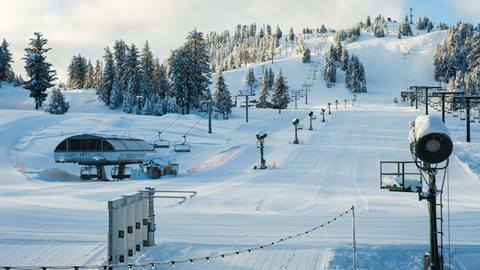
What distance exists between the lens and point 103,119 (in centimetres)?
6500

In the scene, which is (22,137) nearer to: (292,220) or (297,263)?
(292,220)

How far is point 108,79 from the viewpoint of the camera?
98625 mm

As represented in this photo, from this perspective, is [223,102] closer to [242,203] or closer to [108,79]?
[108,79]

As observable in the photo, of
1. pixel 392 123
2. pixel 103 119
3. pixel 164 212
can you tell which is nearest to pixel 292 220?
pixel 164 212

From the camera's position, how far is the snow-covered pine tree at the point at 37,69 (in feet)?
270

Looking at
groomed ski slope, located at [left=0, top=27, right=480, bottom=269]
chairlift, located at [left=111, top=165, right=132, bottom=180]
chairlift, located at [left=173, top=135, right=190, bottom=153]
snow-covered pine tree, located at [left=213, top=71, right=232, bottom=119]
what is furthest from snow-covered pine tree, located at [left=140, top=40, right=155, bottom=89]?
chairlift, located at [left=111, top=165, right=132, bottom=180]

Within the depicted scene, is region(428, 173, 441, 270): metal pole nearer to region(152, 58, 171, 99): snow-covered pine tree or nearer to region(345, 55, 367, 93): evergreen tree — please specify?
region(152, 58, 171, 99): snow-covered pine tree

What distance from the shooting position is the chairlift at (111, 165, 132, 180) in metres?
41.8

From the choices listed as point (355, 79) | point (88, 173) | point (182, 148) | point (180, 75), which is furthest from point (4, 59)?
point (355, 79)

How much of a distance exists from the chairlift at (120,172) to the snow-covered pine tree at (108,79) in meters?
57.9

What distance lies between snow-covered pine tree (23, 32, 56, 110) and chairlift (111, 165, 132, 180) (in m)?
46.7

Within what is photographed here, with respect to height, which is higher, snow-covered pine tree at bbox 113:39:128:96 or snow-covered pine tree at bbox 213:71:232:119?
snow-covered pine tree at bbox 113:39:128:96

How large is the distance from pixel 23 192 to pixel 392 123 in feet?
212

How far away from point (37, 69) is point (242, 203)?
67361mm
